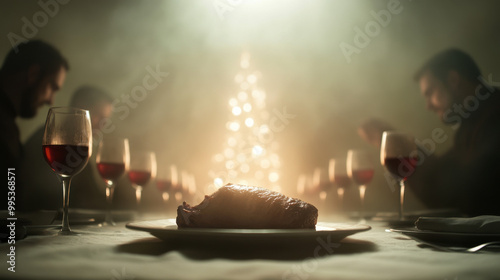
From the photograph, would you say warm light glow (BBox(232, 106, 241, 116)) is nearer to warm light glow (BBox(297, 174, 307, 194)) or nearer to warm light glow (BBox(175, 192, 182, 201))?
warm light glow (BBox(297, 174, 307, 194))

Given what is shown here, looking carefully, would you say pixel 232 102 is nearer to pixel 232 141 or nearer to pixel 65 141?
pixel 232 141

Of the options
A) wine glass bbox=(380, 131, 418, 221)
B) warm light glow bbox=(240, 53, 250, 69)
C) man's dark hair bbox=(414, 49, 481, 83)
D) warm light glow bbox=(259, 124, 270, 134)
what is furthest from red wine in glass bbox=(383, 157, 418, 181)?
warm light glow bbox=(240, 53, 250, 69)

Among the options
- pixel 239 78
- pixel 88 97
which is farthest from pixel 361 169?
pixel 239 78

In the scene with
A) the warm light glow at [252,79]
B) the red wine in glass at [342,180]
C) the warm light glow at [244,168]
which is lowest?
the red wine in glass at [342,180]

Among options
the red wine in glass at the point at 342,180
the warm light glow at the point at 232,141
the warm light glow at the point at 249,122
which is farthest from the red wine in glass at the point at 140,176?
the warm light glow at the point at 249,122

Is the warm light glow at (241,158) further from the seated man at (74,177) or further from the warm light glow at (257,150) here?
the seated man at (74,177)

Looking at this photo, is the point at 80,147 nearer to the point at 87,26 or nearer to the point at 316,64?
the point at 87,26
